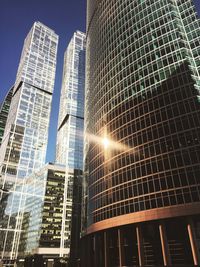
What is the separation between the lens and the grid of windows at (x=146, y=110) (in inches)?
2223

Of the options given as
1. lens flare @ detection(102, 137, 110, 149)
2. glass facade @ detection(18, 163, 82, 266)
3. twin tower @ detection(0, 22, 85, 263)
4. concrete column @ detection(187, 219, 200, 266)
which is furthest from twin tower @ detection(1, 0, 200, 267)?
twin tower @ detection(0, 22, 85, 263)

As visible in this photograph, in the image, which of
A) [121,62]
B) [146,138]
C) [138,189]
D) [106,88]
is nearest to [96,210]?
[138,189]

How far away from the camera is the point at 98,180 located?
7644 centimetres

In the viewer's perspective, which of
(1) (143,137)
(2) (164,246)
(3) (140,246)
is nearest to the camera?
(2) (164,246)

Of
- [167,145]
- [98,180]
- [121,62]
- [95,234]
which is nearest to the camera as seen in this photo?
[167,145]

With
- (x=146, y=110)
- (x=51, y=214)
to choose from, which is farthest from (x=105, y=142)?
(x=51, y=214)

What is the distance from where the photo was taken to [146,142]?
207 ft

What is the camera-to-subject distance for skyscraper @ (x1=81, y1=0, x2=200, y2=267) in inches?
2087

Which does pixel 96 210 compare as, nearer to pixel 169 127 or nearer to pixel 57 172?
pixel 169 127

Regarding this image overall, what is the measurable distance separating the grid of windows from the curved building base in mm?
4230

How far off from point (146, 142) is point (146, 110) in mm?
8980

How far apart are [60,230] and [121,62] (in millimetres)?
105763

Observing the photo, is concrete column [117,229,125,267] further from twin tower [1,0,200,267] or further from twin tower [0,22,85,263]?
twin tower [0,22,85,263]

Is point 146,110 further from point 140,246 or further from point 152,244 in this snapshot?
point 140,246
